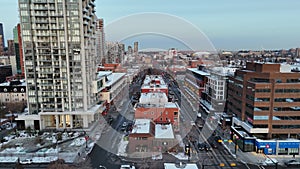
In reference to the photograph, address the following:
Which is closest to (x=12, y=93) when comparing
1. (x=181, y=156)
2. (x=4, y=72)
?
(x=4, y=72)

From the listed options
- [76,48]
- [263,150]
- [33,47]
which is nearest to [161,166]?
[263,150]

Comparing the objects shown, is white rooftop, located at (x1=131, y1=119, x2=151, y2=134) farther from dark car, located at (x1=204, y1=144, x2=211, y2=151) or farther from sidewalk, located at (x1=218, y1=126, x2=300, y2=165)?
sidewalk, located at (x1=218, y1=126, x2=300, y2=165)

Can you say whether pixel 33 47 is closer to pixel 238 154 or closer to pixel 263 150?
pixel 238 154

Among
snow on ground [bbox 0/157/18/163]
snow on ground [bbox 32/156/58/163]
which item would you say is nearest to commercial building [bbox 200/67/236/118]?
snow on ground [bbox 32/156/58/163]

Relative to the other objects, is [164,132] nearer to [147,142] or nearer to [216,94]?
[147,142]

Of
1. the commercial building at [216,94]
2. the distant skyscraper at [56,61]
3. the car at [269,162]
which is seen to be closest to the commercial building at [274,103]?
the car at [269,162]
